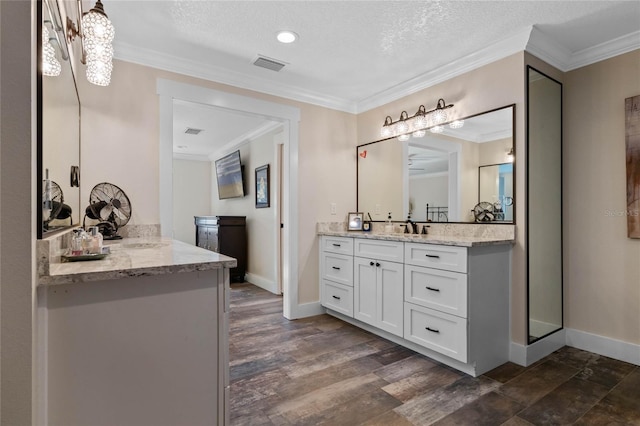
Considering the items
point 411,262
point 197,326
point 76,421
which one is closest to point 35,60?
point 197,326

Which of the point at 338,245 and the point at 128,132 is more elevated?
the point at 128,132

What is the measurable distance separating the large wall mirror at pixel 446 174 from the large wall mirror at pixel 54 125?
2.72 meters

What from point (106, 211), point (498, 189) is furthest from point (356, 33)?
point (106, 211)

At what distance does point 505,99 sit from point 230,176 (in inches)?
181

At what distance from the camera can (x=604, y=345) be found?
8.36 ft

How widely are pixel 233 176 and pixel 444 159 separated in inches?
153

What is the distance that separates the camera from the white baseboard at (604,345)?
7.93 feet

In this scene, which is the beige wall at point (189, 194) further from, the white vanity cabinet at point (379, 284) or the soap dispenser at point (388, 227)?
the white vanity cabinet at point (379, 284)

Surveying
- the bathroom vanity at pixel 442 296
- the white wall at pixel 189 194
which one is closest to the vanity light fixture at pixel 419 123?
the bathroom vanity at pixel 442 296

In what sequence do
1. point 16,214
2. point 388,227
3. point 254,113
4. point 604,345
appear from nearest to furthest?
point 16,214, point 604,345, point 254,113, point 388,227

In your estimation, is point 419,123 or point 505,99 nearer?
point 505,99

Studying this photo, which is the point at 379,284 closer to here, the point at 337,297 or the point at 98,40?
the point at 337,297

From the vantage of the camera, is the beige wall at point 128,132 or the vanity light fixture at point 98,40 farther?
the beige wall at point 128,132

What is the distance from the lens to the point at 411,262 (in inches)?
103
